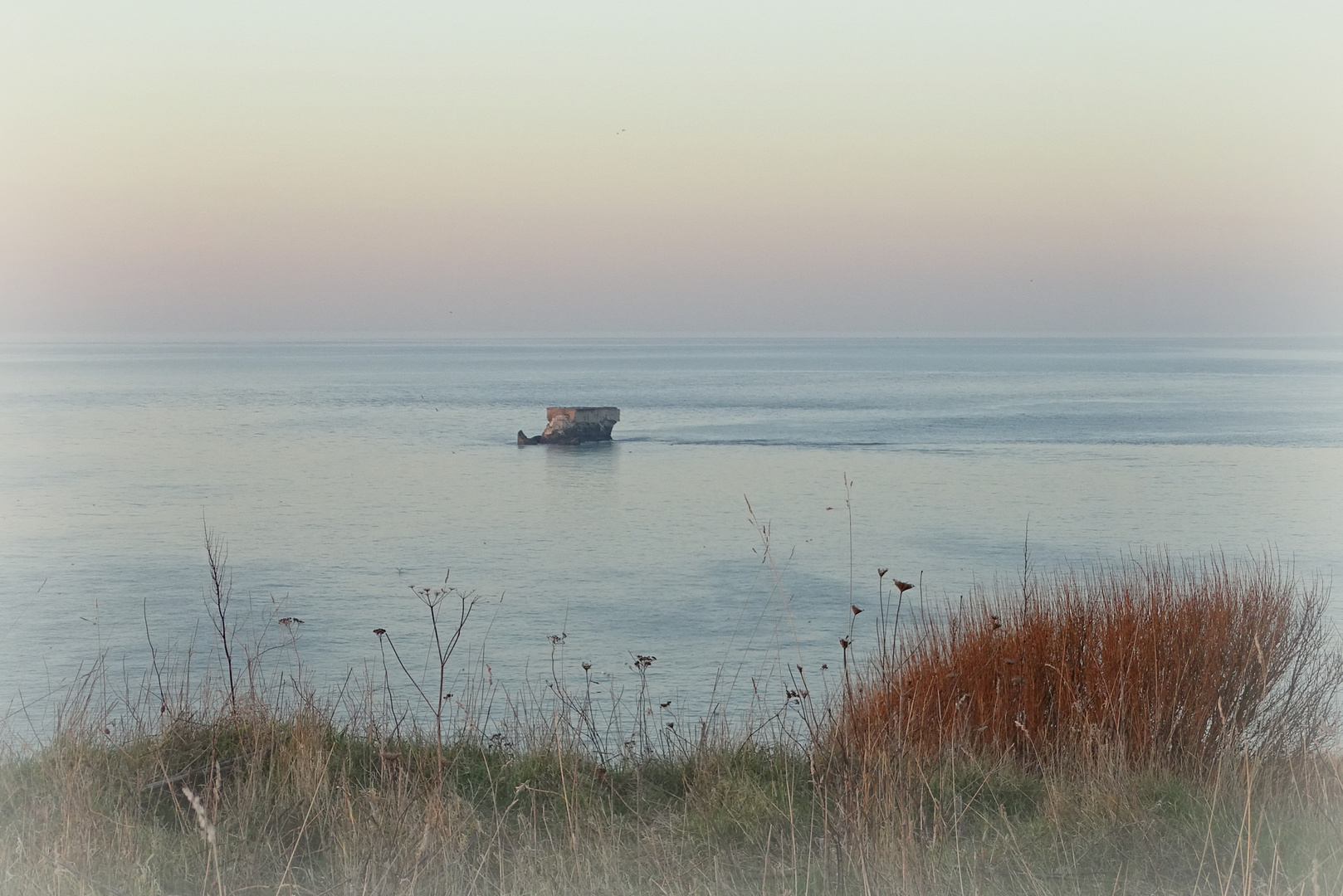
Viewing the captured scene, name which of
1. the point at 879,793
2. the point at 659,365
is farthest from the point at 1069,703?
the point at 659,365

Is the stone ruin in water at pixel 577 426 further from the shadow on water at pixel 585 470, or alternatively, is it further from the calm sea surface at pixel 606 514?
the calm sea surface at pixel 606 514

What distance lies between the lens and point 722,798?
18.3ft

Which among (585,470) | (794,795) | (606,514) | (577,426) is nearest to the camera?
(794,795)

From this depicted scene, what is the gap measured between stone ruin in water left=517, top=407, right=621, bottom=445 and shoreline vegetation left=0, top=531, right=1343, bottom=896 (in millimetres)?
46963

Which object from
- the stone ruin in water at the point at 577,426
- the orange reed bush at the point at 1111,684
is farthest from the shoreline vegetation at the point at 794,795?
the stone ruin in water at the point at 577,426

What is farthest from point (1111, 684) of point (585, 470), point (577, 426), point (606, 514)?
point (577, 426)

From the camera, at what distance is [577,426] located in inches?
2176

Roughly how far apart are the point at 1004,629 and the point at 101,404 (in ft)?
321

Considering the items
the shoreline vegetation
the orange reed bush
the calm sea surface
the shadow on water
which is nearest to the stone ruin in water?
the shadow on water

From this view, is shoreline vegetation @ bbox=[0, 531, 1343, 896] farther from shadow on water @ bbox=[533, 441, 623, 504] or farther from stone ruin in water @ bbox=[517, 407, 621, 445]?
stone ruin in water @ bbox=[517, 407, 621, 445]

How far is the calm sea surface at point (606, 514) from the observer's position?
20.5 m

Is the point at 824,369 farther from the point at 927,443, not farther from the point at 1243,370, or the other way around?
the point at 927,443

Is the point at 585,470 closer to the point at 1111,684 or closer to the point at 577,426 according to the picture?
the point at 577,426

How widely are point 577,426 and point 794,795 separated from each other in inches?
1964
